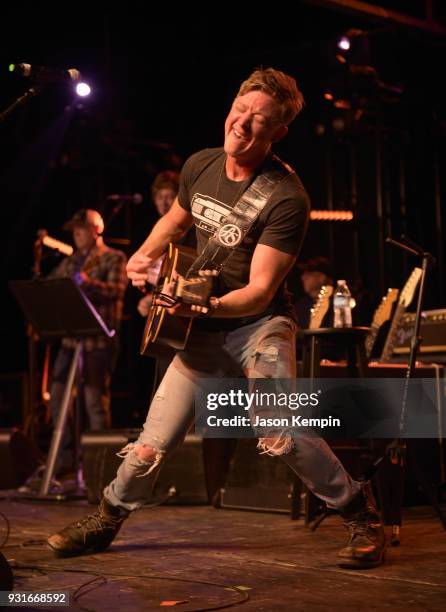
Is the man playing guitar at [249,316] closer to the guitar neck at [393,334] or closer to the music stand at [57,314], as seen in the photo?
the music stand at [57,314]

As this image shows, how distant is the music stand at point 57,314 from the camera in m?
6.57

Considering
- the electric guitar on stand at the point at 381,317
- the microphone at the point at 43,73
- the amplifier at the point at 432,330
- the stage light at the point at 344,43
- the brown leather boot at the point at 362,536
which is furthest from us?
the stage light at the point at 344,43

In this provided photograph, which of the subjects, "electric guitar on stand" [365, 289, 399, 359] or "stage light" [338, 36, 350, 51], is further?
"stage light" [338, 36, 350, 51]

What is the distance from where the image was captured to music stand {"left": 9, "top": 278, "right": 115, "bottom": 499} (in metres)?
6.57

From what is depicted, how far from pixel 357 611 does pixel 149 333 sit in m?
1.54

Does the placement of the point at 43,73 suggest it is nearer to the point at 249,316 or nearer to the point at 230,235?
the point at 230,235

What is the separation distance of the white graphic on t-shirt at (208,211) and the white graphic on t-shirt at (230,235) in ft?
0.17

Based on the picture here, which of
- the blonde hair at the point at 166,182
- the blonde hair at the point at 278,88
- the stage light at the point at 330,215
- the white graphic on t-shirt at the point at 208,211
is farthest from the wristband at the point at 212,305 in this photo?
the stage light at the point at 330,215

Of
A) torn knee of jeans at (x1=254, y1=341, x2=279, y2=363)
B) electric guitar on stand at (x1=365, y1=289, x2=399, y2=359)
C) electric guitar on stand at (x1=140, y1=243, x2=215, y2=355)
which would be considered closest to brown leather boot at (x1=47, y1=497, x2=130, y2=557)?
electric guitar on stand at (x1=140, y1=243, x2=215, y2=355)

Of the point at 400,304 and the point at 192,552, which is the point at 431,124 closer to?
the point at 400,304

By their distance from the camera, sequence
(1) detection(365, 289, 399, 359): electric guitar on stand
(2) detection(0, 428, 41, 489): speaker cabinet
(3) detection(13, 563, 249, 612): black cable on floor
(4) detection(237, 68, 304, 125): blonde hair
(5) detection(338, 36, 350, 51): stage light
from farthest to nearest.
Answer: (5) detection(338, 36, 350, 51): stage light
(2) detection(0, 428, 41, 489): speaker cabinet
(1) detection(365, 289, 399, 359): electric guitar on stand
(4) detection(237, 68, 304, 125): blonde hair
(3) detection(13, 563, 249, 612): black cable on floor

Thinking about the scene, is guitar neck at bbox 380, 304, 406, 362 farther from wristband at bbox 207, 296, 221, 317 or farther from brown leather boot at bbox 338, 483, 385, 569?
wristband at bbox 207, 296, 221, 317

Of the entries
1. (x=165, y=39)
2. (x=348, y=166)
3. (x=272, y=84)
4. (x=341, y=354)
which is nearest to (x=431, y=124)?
(x=348, y=166)

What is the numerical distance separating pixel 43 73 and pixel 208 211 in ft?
3.03
